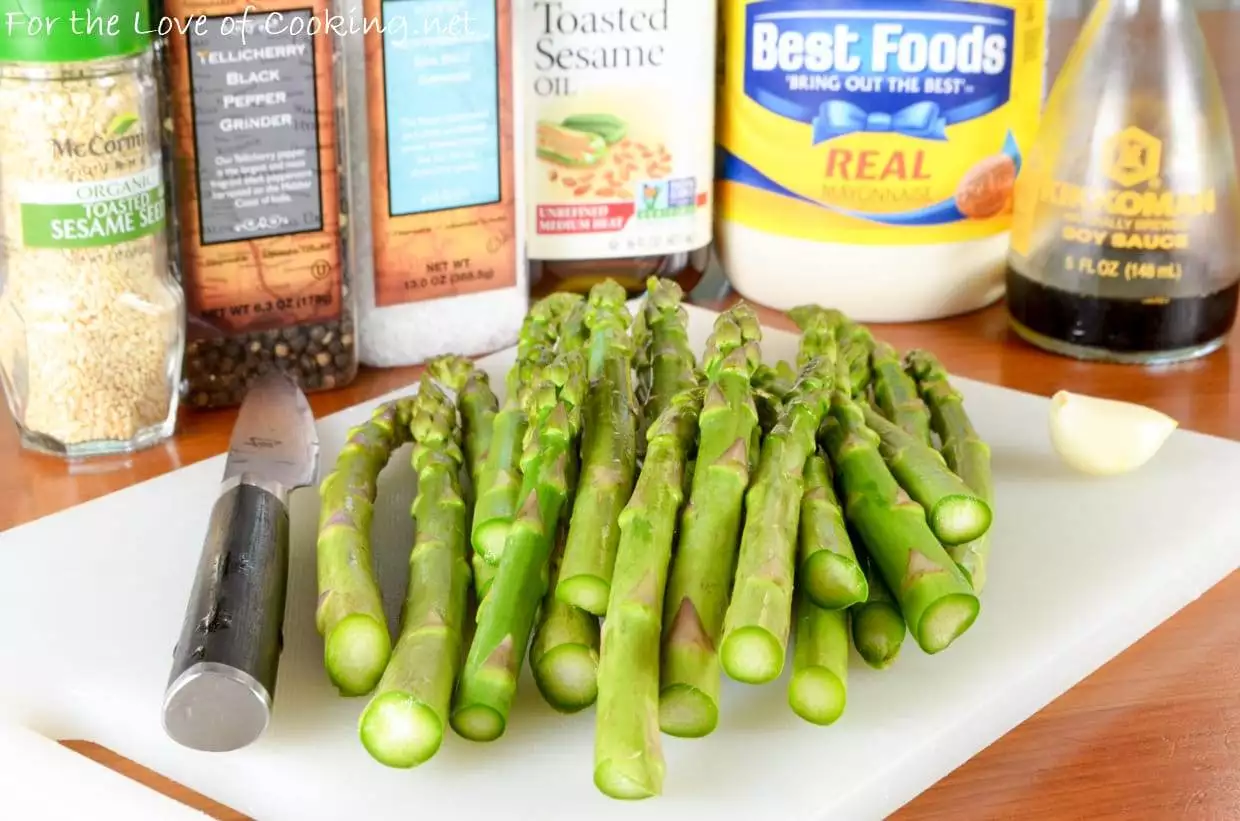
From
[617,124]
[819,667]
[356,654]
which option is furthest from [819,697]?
[617,124]

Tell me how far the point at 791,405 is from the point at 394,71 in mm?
450

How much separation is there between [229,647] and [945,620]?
35 cm

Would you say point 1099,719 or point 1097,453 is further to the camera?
point 1097,453

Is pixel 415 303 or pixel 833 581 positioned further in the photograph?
pixel 415 303

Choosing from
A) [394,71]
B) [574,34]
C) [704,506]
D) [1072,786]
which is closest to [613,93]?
[574,34]

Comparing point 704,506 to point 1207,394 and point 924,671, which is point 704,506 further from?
point 1207,394

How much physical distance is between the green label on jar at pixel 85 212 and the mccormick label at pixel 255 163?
7 cm

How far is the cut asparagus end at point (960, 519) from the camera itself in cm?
84

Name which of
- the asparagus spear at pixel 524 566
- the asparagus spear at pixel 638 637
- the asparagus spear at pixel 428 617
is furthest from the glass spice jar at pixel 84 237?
the asparagus spear at pixel 638 637

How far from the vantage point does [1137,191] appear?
1.25 metres

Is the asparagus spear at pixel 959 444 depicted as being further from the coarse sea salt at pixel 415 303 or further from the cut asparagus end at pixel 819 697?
the coarse sea salt at pixel 415 303

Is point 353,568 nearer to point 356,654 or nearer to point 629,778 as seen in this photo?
point 356,654

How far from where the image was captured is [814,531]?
0.80 m

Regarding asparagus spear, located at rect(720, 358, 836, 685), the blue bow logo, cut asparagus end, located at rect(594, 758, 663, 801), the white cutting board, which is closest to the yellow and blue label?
the blue bow logo
